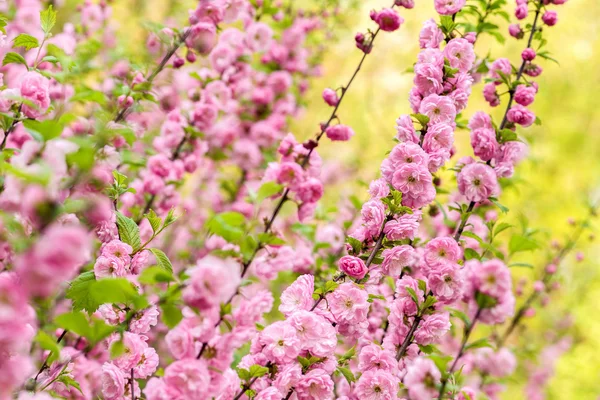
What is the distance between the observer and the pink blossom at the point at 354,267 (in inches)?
61.4

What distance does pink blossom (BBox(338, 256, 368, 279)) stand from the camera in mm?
1560

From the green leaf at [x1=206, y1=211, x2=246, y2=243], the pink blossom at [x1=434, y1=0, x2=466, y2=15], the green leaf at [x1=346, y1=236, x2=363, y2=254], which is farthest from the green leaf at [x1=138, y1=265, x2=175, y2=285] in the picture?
the pink blossom at [x1=434, y1=0, x2=466, y2=15]

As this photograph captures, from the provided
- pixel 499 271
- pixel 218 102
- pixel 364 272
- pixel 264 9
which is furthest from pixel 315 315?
pixel 264 9

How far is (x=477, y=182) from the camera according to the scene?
1.88 metres

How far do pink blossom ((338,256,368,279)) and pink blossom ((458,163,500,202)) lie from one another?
59 centimetres

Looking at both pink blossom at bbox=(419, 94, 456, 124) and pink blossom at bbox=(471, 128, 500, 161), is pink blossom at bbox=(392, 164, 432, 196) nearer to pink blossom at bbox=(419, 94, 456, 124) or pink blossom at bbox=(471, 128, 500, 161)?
pink blossom at bbox=(419, 94, 456, 124)

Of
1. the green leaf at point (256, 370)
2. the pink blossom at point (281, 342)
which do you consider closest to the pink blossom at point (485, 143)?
the pink blossom at point (281, 342)

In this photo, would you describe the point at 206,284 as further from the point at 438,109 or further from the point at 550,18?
the point at 550,18

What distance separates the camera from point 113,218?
65.8 inches

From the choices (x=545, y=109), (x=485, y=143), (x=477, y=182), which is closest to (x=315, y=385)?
(x=477, y=182)

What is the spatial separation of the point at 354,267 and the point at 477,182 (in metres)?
0.65

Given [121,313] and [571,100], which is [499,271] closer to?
[121,313]

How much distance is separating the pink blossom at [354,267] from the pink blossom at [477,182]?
59cm

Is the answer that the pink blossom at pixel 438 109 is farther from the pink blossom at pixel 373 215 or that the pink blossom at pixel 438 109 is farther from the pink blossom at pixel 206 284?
the pink blossom at pixel 206 284
